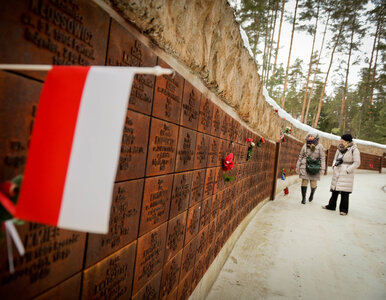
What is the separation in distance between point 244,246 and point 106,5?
3824 mm

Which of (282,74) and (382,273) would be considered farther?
(282,74)

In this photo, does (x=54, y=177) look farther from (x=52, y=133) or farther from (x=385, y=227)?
(x=385, y=227)

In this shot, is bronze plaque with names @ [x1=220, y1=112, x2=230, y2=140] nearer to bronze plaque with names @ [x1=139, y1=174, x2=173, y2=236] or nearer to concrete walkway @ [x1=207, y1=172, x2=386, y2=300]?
bronze plaque with names @ [x1=139, y1=174, x2=173, y2=236]

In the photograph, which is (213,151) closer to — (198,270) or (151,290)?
(198,270)

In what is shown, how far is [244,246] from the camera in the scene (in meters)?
3.84

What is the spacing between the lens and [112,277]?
1067 millimetres

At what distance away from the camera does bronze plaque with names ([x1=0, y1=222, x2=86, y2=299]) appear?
2.16 feet

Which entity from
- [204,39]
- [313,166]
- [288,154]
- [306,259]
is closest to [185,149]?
[204,39]

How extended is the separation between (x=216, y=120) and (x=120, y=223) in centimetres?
A: 150

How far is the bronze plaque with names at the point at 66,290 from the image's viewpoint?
768 mm

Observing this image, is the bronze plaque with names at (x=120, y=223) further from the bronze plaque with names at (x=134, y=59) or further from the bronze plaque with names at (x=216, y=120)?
the bronze plaque with names at (x=216, y=120)

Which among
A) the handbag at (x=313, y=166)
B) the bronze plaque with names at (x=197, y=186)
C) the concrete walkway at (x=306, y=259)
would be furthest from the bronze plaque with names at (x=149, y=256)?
the handbag at (x=313, y=166)

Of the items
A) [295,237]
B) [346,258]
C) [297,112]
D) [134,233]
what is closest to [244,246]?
[295,237]

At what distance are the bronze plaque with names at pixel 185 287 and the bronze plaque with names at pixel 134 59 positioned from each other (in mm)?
1465
